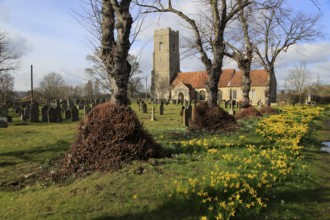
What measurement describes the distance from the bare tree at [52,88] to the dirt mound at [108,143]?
2055 inches

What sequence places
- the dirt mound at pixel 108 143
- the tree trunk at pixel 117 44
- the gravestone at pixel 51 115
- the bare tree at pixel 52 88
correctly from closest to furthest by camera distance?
the dirt mound at pixel 108 143 → the tree trunk at pixel 117 44 → the gravestone at pixel 51 115 → the bare tree at pixel 52 88

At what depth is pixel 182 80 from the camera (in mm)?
77312

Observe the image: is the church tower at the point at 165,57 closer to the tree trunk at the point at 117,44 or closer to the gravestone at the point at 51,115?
the gravestone at the point at 51,115

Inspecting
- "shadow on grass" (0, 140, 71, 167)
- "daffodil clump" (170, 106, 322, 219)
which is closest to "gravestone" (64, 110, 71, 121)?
"shadow on grass" (0, 140, 71, 167)

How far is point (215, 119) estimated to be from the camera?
12.3 metres

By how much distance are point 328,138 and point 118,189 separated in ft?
33.3

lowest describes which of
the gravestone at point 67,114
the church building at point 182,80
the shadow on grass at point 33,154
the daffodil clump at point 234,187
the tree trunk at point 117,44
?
the shadow on grass at point 33,154

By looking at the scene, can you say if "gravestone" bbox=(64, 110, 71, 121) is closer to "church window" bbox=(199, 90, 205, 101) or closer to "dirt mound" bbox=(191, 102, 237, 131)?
"dirt mound" bbox=(191, 102, 237, 131)

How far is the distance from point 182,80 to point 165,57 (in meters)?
7.24

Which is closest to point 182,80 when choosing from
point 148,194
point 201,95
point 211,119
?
point 201,95

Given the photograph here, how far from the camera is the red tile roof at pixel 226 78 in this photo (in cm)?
6781

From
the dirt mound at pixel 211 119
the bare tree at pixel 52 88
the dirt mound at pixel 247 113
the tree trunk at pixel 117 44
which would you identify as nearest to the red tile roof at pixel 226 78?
the bare tree at pixel 52 88

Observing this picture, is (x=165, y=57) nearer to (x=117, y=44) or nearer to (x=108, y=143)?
(x=117, y=44)

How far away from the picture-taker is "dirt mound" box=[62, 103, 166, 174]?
6.30m
